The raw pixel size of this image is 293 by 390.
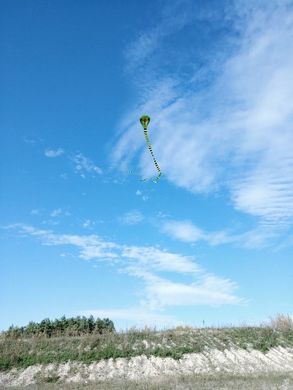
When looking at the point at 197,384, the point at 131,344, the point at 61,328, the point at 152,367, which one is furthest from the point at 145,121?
the point at 61,328

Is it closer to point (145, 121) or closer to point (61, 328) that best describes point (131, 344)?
point (61, 328)

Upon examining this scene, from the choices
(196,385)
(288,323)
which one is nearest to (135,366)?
(196,385)

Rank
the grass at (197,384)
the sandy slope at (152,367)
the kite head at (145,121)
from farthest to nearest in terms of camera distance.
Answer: the sandy slope at (152,367), the grass at (197,384), the kite head at (145,121)

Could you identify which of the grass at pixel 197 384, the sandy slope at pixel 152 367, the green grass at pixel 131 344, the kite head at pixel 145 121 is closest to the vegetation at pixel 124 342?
the green grass at pixel 131 344

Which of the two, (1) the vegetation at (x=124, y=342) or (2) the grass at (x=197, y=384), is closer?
(2) the grass at (x=197, y=384)

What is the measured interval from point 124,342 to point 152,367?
438 cm

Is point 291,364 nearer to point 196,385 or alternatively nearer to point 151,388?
point 196,385

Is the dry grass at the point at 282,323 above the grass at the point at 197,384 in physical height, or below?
above

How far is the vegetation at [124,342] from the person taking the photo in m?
37.7

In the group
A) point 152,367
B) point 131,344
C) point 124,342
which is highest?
point 124,342

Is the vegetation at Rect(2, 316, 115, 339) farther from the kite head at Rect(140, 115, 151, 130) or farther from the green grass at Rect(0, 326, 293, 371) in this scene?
the kite head at Rect(140, 115, 151, 130)

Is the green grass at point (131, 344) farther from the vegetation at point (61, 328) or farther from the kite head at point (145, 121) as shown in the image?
the kite head at point (145, 121)

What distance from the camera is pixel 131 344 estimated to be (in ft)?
130

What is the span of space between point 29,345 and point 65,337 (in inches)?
133
